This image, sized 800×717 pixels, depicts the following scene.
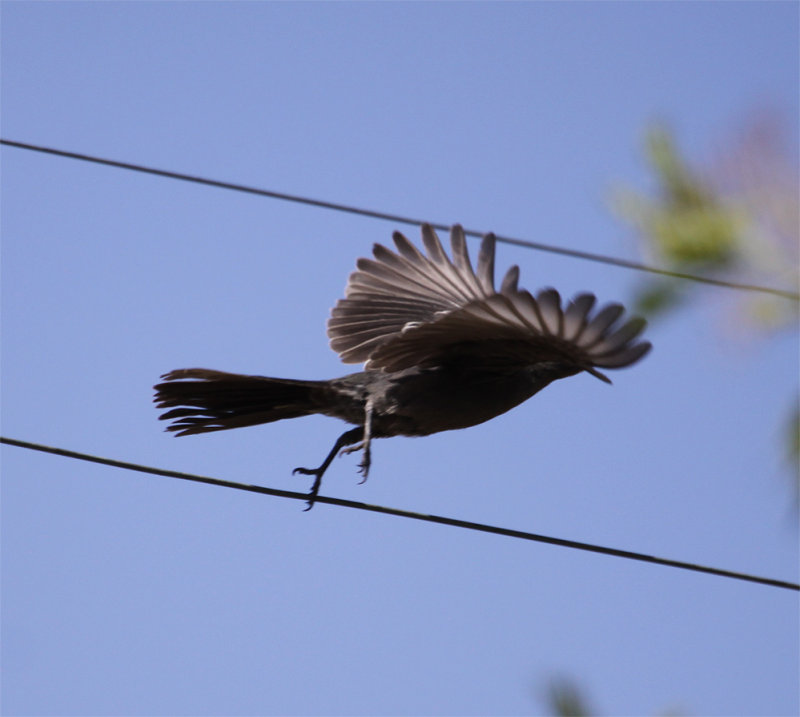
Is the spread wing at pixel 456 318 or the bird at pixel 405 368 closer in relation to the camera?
the spread wing at pixel 456 318

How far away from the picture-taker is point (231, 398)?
6125 millimetres

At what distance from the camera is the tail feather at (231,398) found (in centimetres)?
594

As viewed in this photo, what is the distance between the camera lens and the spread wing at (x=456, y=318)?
493 centimetres

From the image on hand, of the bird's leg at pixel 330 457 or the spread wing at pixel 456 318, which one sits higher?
the spread wing at pixel 456 318

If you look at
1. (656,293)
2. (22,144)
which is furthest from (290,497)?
(656,293)

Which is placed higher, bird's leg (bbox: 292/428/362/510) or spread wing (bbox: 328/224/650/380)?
spread wing (bbox: 328/224/650/380)

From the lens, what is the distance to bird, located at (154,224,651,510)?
18.5 feet

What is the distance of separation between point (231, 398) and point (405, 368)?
930 mm

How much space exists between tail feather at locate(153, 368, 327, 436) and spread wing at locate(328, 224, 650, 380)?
0.36 meters

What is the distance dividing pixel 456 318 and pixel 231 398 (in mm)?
1402

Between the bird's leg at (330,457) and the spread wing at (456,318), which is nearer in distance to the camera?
the spread wing at (456,318)

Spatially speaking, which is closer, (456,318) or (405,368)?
(456,318)

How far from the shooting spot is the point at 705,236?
218 cm

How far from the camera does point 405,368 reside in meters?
Result: 6.15
